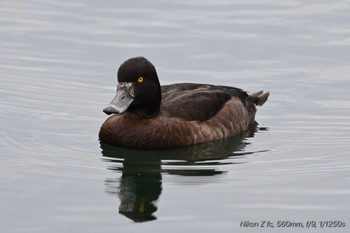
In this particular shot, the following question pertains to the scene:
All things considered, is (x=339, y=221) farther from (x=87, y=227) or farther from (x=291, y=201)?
(x=87, y=227)

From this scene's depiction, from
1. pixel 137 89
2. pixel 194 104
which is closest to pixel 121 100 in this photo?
pixel 137 89

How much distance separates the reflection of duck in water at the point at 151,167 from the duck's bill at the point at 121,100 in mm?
519

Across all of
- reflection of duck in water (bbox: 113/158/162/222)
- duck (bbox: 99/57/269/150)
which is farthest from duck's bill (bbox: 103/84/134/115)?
reflection of duck in water (bbox: 113/158/162/222)

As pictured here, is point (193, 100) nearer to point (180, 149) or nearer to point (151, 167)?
point (180, 149)

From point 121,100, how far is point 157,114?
0.62m

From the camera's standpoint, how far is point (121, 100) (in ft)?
45.7

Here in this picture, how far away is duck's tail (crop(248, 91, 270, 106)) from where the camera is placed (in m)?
15.7

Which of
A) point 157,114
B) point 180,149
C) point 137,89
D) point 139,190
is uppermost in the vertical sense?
point 137,89

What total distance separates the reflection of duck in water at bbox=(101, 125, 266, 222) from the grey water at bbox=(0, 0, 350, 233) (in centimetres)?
2

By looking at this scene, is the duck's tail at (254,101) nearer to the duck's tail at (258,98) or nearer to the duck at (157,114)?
the duck's tail at (258,98)

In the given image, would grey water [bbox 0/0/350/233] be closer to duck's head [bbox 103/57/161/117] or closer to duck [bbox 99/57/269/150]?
duck [bbox 99/57/269/150]

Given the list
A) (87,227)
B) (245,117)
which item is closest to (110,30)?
(245,117)

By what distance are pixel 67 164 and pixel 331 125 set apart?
146 inches

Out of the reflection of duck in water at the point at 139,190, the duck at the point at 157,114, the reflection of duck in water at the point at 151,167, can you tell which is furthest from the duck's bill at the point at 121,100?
the reflection of duck in water at the point at 139,190
